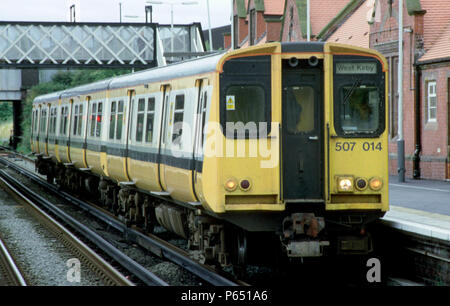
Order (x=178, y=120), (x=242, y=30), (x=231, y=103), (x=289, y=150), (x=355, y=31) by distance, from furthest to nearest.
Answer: (x=242, y=30), (x=355, y=31), (x=178, y=120), (x=289, y=150), (x=231, y=103)

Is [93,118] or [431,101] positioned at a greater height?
[431,101]

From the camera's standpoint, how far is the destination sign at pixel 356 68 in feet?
37.3

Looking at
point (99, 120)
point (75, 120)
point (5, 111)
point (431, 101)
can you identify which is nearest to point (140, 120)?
point (99, 120)

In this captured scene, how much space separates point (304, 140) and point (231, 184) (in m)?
1.16

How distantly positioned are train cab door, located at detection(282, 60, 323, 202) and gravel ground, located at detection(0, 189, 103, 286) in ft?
11.3

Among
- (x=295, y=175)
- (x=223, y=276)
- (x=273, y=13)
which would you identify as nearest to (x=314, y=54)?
(x=295, y=175)

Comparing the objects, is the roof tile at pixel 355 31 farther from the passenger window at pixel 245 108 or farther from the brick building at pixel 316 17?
the passenger window at pixel 245 108

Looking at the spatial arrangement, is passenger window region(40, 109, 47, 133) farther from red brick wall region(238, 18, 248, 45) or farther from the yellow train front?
red brick wall region(238, 18, 248, 45)

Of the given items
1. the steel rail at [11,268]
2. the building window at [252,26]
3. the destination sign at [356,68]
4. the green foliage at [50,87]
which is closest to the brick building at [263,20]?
the building window at [252,26]

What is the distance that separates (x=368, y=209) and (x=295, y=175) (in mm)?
1063

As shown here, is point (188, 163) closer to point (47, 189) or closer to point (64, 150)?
point (64, 150)

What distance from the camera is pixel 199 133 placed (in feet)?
39.1

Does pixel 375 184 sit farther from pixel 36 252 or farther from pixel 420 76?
pixel 420 76

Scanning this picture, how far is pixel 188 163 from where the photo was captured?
40.7 feet
